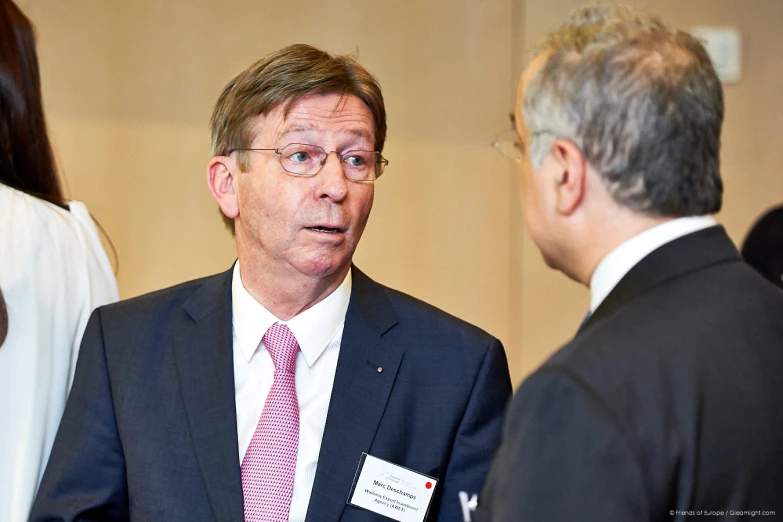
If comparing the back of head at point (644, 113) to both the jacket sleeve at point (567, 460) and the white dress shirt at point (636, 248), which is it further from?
the jacket sleeve at point (567, 460)

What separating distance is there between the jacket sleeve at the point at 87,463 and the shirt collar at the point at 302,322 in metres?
0.33

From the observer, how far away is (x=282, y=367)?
2119 mm

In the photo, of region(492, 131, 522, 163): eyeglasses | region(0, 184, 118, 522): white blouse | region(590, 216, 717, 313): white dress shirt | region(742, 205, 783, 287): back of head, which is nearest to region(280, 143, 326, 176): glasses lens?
region(492, 131, 522, 163): eyeglasses

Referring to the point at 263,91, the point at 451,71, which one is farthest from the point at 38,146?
the point at 451,71

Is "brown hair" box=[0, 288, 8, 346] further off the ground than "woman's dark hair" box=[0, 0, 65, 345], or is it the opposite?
"woman's dark hair" box=[0, 0, 65, 345]

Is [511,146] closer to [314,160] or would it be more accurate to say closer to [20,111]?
[314,160]

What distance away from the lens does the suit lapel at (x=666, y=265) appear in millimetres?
1238

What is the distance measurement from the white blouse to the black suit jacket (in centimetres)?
132

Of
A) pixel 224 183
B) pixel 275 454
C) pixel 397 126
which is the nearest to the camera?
pixel 275 454

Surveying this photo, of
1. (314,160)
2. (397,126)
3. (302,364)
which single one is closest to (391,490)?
(302,364)

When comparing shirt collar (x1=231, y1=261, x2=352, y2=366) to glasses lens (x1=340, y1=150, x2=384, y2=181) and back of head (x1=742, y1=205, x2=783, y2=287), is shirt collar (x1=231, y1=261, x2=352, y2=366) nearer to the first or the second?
glasses lens (x1=340, y1=150, x2=384, y2=181)

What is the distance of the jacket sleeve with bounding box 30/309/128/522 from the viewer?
2033 millimetres

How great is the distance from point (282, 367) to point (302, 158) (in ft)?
1.61

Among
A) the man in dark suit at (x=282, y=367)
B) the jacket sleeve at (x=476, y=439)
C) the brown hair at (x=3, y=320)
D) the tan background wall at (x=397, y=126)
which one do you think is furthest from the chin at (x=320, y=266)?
the tan background wall at (x=397, y=126)
